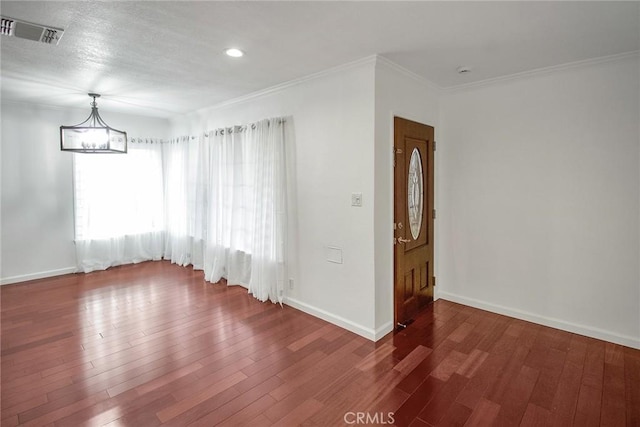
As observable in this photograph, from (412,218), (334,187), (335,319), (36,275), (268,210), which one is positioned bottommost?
(335,319)

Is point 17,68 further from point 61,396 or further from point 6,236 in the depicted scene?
point 61,396

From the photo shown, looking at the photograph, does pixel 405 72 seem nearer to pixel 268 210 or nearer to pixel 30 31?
pixel 268 210

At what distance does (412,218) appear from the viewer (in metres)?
3.66

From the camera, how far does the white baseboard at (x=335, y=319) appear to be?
124 inches

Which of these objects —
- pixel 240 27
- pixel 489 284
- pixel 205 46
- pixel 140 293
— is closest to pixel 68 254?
pixel 140 293

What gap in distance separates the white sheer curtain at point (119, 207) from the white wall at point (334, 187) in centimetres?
321

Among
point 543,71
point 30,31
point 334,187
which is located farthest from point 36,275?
point 543,71

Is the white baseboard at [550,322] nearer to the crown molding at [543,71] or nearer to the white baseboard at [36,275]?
the crown molding at [543,71]

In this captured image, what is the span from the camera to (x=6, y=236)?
4.81 m

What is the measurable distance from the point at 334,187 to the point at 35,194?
4.81m

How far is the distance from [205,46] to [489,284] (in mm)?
3852

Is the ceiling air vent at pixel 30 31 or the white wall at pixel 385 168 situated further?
the white wall at pixel 385 168

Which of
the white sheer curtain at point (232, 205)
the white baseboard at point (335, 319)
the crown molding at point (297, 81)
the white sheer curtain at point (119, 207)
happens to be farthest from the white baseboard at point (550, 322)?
the white sheer curtain at point (119, 207)

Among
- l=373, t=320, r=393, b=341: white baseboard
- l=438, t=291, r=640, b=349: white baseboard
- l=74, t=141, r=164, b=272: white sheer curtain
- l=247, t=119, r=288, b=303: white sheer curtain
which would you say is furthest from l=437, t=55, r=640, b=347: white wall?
l=74, t=141, r=164, b=272: white sheer curtain
